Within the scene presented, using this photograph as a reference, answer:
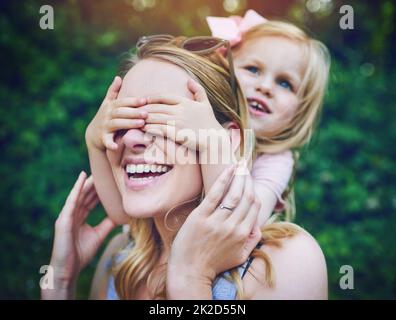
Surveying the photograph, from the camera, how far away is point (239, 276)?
142 cm

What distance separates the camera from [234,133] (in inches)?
59.1

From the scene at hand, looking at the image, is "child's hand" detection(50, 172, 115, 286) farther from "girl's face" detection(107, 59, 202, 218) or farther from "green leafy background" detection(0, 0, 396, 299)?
"green leafy background" detection(0, 0, 396, 299)

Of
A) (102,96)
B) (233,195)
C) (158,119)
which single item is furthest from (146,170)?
(102,96)

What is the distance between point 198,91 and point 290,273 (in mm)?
511

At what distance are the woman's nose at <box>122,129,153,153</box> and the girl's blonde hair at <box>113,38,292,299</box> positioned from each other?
0.63 ft

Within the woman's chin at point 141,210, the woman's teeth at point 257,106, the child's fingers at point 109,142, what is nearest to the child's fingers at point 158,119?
the child's fingers at point 109,142

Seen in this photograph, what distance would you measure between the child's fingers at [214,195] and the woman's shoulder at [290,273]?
0.63 feet

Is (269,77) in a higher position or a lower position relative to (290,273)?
higher

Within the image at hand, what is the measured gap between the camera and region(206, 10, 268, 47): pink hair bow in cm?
165

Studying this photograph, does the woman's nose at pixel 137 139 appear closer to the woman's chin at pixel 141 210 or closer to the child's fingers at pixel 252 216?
the woman's chin at pixel 141 210

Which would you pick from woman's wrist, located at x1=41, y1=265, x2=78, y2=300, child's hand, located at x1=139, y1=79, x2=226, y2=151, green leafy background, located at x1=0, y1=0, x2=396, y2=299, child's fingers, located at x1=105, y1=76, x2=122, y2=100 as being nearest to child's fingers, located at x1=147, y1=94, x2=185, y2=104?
child's hand, located at x1=139, y1=79, x2=226, y2=151

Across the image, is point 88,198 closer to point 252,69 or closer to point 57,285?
point 57,285

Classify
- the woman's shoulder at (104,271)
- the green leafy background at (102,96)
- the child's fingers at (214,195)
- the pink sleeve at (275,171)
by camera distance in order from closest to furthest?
the child's fingers at (214,195)
the pink sleeve at (275,171)
the woman's shoulder at (104,271)
the green leafy background at (102,96)

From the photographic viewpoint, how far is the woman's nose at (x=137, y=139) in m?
1.43
